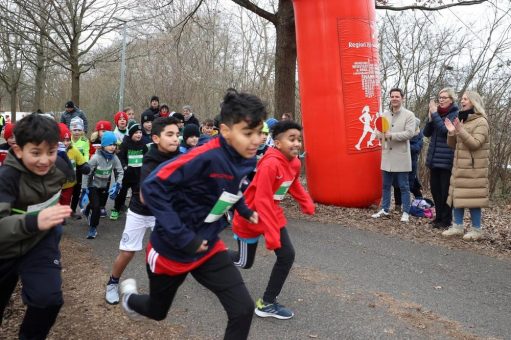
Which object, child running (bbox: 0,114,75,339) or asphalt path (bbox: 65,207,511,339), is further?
asphalt path (bbox: 65,207,511,339)

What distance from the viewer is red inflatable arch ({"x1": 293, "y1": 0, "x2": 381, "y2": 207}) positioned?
8.24m

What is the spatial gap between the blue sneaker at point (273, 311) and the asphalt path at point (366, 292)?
0.05 m

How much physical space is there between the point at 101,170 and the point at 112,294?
3098 millimetres

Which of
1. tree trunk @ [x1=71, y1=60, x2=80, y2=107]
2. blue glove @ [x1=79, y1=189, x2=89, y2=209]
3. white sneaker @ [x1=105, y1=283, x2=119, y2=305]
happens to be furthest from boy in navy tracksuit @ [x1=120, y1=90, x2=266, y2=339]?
tree trunk @ [x1=71, y1=60, x2=80, y2=107]

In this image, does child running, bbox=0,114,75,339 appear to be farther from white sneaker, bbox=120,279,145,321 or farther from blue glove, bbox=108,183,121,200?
blue glove, bbox=108,183,121,200

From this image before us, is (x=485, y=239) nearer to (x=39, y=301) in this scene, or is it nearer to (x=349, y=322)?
(x=349, y=322)

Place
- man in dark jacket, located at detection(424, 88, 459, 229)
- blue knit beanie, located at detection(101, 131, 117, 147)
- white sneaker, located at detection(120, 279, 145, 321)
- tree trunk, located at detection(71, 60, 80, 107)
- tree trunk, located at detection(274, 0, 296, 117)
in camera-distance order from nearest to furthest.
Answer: white sneaker, located at detection(120, 279, 145, 321) → blue knit beanie, located at detection(101, 131, 117, 147) → man in dark jacket, located at detection(424, 88, 459, 229) → tree trunk, located at detection(274, 0, 296, 117) → tree trunk, located at detection(71, 60, 80, 107)

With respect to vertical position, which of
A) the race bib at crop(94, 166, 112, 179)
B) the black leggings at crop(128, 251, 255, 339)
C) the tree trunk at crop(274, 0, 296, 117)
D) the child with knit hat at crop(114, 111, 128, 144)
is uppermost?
the tree trunk at crop(274, 0, 296, 117)

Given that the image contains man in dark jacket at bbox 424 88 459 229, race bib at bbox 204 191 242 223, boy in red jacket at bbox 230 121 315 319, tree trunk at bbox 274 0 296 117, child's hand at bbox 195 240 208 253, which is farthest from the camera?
tree trunk at bbox 274 0 296 117

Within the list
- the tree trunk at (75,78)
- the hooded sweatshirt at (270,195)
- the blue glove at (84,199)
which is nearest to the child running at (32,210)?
the hooded sweatshirt at (270,195)

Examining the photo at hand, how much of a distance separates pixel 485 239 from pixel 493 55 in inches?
213

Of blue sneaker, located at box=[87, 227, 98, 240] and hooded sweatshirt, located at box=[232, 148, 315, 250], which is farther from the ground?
hooded sweatshirt, located at box=[232, 148, 315, 250]

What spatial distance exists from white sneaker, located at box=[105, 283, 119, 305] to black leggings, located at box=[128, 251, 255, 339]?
3.74 feet

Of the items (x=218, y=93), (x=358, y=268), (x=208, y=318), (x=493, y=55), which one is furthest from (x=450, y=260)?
(x=218, y=93)
